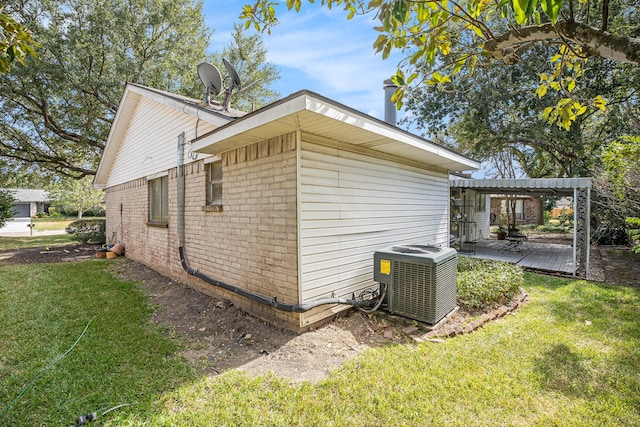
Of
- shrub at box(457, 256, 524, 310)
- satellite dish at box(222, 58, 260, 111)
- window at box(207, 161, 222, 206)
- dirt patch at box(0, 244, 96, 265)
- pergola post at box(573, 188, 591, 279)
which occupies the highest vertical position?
satellite dish at box(222, 58, 260, 111)

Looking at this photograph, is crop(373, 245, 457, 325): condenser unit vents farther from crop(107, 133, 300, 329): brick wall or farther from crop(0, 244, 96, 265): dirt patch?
crop(0, 244, 96, 265): dirt patch

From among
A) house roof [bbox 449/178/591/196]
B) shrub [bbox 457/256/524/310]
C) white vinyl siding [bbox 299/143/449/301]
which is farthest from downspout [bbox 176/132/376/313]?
house roof [bbox 449/178/591/196]

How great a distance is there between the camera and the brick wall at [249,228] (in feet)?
13.4

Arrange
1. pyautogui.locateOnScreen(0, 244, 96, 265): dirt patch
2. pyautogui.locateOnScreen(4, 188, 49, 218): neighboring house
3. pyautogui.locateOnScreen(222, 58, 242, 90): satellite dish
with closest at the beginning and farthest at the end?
pyautogui.locateOnScreen(222, 58, 242, 90): satellite dish
pyautogui.locateOnScreen(0, 244, 96, 265): dirt patch
pyautogui.locateOnScreen(4, 188, 49, 218): neighboring house

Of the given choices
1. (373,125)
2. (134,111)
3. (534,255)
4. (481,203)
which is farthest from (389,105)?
(481,203)

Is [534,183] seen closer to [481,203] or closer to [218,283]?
[481,203]

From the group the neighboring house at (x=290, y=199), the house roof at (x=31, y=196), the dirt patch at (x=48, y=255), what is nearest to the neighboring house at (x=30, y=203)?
the house roof at (x=31, y=196)

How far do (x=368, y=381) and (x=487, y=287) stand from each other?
10.3 ft

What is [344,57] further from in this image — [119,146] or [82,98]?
[82,98]

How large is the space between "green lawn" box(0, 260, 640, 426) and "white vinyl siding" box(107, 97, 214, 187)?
3.97m

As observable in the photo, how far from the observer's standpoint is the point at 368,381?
3000 millimetres

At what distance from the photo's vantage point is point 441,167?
763 cm

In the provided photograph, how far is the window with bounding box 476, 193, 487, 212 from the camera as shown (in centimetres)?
1430

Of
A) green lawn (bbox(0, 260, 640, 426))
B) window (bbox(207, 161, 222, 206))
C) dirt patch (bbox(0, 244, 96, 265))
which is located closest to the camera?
green lawn (bbox(0, 260, 640, 426))
